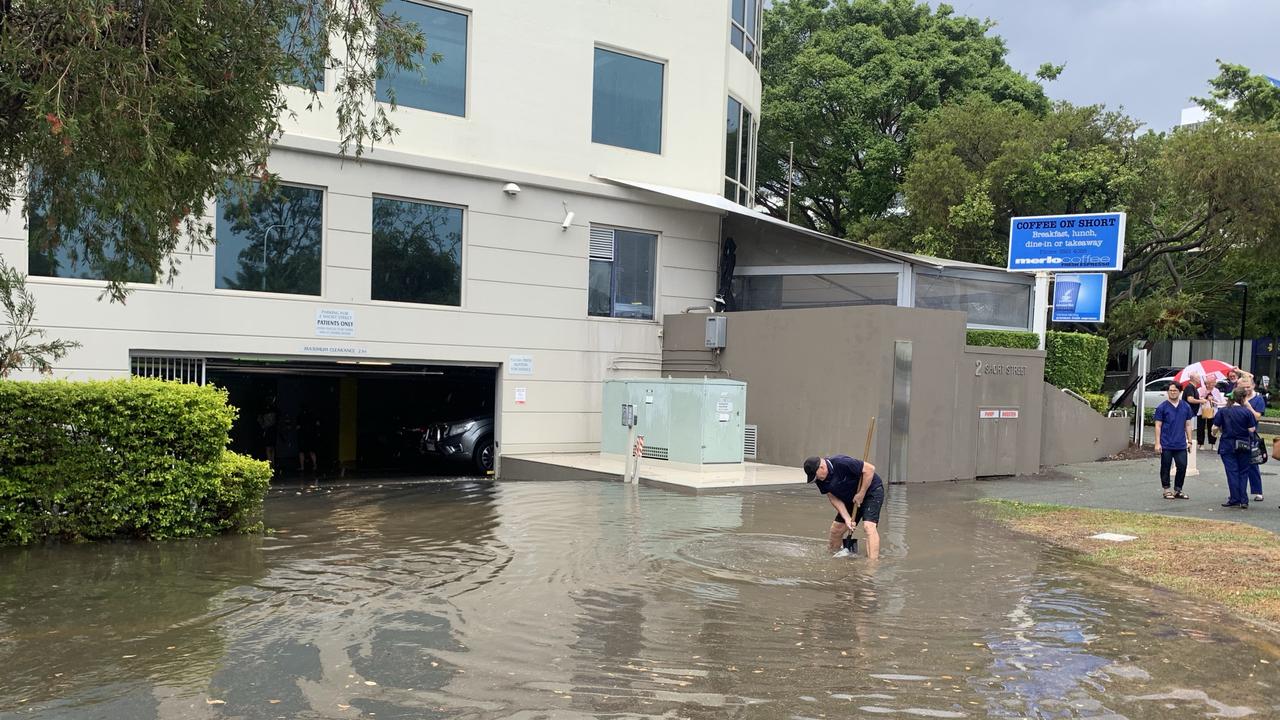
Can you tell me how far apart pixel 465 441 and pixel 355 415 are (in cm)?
506

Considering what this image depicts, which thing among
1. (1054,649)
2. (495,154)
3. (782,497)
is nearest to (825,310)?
(782,497)

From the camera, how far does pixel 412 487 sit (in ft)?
51.4

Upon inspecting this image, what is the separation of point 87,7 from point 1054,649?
745 centimetres

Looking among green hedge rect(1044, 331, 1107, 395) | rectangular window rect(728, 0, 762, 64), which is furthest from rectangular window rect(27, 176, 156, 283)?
green hedge rect(1044, 331, 1107, 395)

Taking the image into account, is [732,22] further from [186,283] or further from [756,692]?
[756,692]

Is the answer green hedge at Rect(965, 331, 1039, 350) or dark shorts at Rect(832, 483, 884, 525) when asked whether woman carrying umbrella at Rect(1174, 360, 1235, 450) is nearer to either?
green hedge at Rect(965, 331, 1039, 350)

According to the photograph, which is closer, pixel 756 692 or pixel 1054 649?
pixel 756 692

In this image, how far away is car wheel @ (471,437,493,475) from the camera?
1889 cm

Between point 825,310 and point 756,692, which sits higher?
point 825,310

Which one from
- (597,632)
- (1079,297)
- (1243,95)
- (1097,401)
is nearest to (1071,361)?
(1097,401)

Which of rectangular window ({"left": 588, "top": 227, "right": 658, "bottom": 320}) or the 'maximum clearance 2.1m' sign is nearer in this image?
rectangular window ({"left": 588, "top": 227, "right": 658, "bottom": 320})

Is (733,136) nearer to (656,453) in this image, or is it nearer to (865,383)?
(865,383)

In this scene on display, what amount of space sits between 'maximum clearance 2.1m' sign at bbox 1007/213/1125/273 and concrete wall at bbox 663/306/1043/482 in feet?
11.9

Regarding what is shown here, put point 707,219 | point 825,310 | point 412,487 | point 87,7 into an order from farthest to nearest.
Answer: point 707,219 → point 825,310 → point 412,487 → point 87,7
